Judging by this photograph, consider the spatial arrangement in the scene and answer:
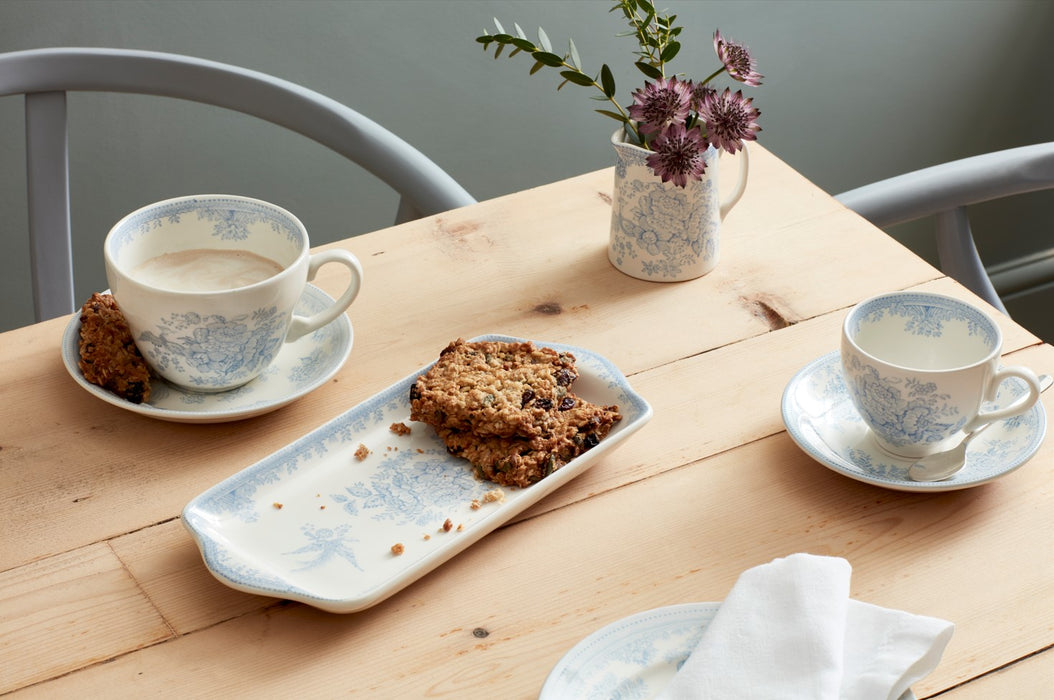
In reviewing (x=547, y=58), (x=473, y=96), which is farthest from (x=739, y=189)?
(x=473, y=96)

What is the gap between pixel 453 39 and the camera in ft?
6.19

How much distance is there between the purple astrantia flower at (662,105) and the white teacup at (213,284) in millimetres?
296

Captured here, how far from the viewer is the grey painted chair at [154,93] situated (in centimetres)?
137

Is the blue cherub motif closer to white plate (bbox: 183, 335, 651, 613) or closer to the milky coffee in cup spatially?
white plate (bbox: 183, 335, 651, 613)

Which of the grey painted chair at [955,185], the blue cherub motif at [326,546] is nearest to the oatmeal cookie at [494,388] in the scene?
the blue cherub motif at [326,546]

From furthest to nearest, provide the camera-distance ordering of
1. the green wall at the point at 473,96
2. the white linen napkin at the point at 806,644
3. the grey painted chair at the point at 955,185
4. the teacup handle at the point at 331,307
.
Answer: the green wall at the point at 473,96 < the grey painted chair at the point at 955,185 < the teacup handle at the point at 331,307 < the white linen napkin at the point at 806,644

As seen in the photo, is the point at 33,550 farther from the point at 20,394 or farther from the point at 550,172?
the point at 550,172

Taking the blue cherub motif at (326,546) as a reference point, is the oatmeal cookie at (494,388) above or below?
above

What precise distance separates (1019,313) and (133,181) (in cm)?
204

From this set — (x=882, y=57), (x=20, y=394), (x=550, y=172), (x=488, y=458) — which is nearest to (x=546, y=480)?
(x=488, y=458)

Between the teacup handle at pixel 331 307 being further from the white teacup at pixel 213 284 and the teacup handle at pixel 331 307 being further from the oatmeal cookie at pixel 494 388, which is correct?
the oatmeal cookie at pixel 494 388

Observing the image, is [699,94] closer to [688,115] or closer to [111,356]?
[688,115]

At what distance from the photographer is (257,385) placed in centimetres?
95

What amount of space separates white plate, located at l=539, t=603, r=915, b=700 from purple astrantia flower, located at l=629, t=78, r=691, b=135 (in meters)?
0.47
